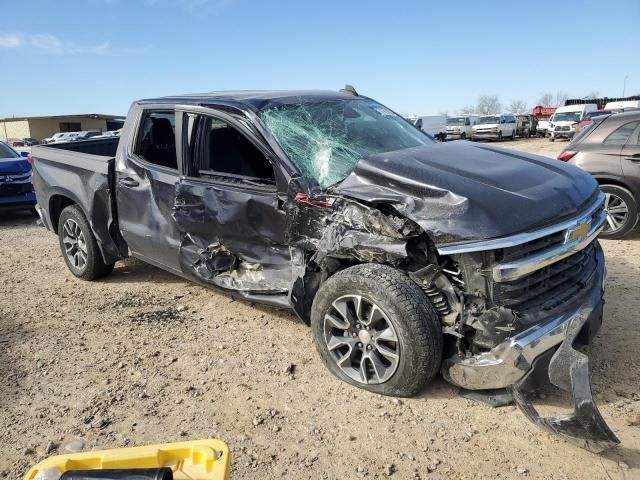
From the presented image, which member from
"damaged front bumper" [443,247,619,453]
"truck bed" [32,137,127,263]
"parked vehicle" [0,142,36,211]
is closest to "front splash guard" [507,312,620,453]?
"damaged front bumper" [443,247,619,453]

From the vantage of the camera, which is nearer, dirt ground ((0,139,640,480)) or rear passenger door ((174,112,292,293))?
dirt ground ((0,139,640,480))

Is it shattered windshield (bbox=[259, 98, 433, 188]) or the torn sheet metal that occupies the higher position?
shattered windshield (bbox=[259, 98, 433, 188])

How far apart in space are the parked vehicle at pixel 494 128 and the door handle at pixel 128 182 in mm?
29482

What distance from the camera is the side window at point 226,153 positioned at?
377 centimetres

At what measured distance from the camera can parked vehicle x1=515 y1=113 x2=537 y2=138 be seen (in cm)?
3531

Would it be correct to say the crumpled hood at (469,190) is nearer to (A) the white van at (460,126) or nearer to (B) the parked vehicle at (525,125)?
(A) the white van at (460,126)

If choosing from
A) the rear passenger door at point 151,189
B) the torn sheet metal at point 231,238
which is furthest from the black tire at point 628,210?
the rear passenger door at point 151,189

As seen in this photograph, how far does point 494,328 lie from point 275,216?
1586mm

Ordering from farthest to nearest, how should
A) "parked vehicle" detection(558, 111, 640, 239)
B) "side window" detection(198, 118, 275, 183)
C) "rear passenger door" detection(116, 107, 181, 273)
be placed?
"parked vehicle" detection(558, 111, 640, 239) → "rear passenger door" detection(116, 107, 181, 273) → "side window" detection(198, 118, 275, 183)

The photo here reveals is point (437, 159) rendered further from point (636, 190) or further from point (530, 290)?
point (636, 190)

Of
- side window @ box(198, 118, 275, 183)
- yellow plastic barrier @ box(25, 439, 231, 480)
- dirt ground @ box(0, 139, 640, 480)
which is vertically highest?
side window @ box(198, 118, 275, 183)

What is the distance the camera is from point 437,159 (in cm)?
331

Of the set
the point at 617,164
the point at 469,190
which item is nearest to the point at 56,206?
the point at 469,190

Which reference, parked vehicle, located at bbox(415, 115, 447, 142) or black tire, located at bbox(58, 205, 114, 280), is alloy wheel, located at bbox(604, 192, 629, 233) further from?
parked vehicle, located at bbox(415, 115, 447, 142)
